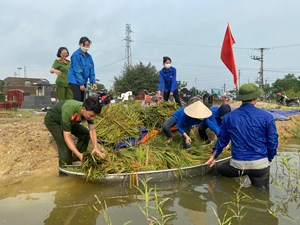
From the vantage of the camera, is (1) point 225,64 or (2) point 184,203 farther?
(1) point 225,64

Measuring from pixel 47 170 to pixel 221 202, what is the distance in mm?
3055

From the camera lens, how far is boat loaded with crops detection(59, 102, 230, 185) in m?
4.46

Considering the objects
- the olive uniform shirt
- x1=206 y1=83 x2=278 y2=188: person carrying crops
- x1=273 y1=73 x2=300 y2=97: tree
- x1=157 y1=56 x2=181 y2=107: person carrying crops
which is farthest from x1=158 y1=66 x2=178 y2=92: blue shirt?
x1=273 y1=73 x2=300 y2=97: tree

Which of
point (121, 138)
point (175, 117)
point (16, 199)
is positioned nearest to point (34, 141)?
point (121, 138)

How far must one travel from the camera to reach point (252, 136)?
12.7ft

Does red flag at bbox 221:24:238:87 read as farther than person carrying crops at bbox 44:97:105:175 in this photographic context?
Yes

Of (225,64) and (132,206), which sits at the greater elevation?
(225,64)

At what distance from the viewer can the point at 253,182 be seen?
414cm

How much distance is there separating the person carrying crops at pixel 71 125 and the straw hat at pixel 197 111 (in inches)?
71.8

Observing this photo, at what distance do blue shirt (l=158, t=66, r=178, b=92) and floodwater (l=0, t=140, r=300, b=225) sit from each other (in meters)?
3.24

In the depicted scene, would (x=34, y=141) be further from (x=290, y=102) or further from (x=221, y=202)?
(x=290, y=102)

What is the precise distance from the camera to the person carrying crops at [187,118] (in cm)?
565

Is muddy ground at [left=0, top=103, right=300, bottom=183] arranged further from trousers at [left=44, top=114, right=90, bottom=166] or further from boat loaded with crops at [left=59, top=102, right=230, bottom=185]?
boat loaded with crops at [left=59, top=102, right=230, bottom=185]

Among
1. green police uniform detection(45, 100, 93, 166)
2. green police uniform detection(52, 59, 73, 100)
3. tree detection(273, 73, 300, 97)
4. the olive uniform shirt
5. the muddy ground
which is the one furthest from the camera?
tree detection(273, 73, 300, 97)
